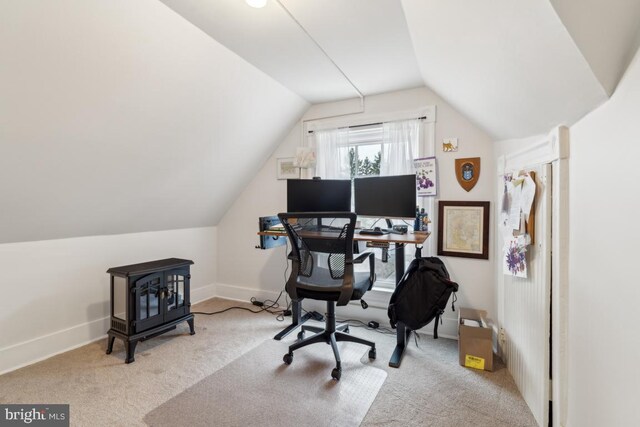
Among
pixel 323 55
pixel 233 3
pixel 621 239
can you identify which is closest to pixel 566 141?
pixel 621 239

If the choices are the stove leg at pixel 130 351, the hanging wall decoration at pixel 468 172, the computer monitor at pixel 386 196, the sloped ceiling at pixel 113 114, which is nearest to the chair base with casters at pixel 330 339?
the computer monitor at pixel 386 196

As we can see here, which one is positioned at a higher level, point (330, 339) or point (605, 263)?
point (605, 263)

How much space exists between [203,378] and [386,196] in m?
1.90

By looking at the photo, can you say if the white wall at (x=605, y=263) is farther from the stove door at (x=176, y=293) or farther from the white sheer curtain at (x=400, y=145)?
the stove door at (x=176, y=293)

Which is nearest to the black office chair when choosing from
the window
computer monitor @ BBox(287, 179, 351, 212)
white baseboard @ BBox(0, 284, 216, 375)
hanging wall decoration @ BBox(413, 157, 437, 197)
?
computer monitor @ BBox(287, 179, 351, 212)

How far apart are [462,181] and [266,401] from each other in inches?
87.5

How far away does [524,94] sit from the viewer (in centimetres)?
143

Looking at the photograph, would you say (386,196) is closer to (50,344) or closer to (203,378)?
(203,378)

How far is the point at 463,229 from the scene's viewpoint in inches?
101

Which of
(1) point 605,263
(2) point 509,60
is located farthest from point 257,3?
(1) point 605,263

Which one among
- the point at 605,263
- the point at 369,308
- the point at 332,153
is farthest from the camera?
the point at 332,153

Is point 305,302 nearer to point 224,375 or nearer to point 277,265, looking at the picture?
point 277,265

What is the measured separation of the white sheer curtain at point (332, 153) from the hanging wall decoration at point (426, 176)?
70 cm

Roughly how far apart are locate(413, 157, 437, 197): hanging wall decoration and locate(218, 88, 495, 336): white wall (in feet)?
0.26
